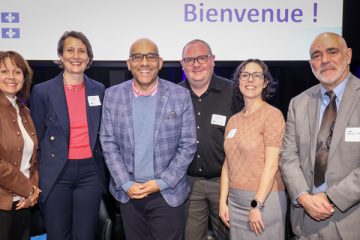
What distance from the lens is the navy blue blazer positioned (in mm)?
2584

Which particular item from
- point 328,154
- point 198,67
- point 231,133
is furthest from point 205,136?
point 328,154

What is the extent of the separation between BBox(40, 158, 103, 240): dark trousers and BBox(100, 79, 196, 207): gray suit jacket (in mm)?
221

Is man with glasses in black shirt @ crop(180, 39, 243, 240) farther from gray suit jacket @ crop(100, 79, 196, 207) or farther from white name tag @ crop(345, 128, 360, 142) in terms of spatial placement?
white name tag @ crop(345, 128, 360, 142)

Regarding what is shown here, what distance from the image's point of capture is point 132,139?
97.3 inches

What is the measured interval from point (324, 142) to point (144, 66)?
1.26 meters

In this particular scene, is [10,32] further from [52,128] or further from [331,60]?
[331,60]

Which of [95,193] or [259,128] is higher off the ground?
[259,128]

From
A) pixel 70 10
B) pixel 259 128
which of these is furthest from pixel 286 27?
pixel 70 10

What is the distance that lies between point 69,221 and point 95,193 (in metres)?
0.27

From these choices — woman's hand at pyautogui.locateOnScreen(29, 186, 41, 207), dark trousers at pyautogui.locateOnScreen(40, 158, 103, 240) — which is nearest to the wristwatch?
dark trousers at pyautogui.locateOnScreen(40, 158, 103, 240)

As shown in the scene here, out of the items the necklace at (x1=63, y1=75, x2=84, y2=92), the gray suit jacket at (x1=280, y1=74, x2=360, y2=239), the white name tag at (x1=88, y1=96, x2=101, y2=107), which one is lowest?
the gray suit jacket at (x1=280, y1=74, x2=360, y2=239)

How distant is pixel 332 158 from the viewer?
214 centimetres

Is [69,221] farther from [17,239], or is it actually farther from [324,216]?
[324,216]

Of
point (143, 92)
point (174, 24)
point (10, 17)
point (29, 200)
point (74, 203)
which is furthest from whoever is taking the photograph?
point (174, 24)
